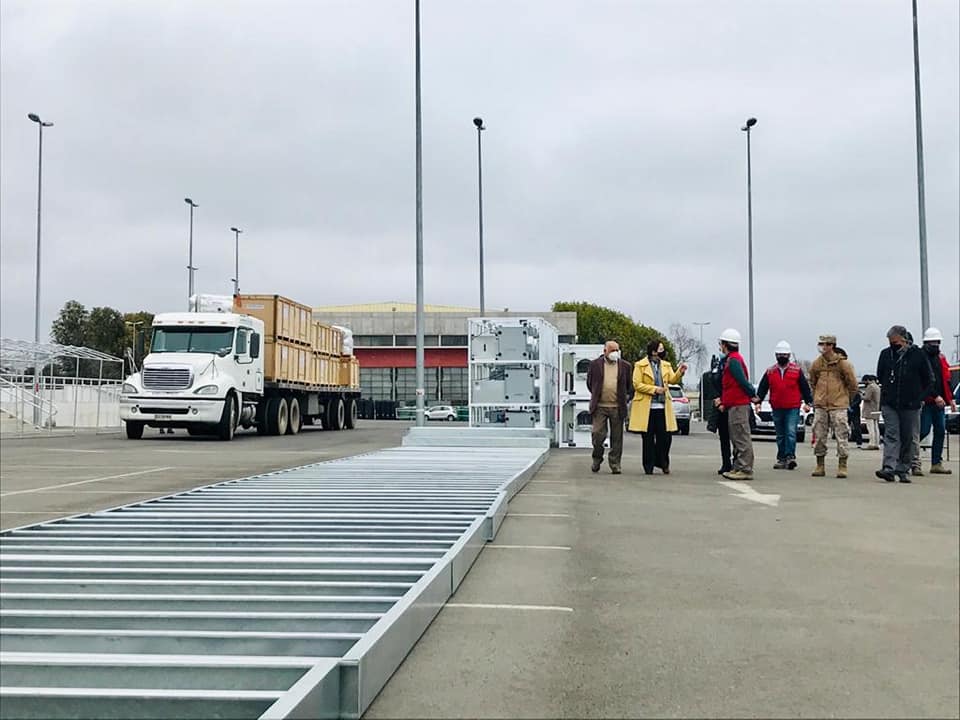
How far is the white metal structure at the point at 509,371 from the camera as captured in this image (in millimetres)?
20344

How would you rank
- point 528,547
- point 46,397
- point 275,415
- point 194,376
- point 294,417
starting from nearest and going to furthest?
1. point 528,547
2. point 194,376
3. point 275,415
4. point 294,417
5. point 46,397

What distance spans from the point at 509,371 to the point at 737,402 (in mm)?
8328

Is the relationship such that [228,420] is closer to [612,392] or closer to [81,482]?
[81,482]

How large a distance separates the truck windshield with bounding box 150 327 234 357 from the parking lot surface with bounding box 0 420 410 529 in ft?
7.68

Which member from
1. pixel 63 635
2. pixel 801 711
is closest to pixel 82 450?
pixel 63 635

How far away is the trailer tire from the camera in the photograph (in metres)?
24.7

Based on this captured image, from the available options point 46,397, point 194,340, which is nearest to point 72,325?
point 46,397

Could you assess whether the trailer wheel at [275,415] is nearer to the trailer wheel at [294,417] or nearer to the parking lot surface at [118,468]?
the trailer wheel at [294,417]

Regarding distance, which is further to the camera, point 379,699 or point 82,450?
point 82,450

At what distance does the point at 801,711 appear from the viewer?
11.5ft

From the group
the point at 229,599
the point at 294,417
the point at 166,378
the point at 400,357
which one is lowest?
the point at 229,599

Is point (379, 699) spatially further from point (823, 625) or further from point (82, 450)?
point (82, 450)

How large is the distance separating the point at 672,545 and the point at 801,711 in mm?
3619

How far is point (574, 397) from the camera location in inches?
828
